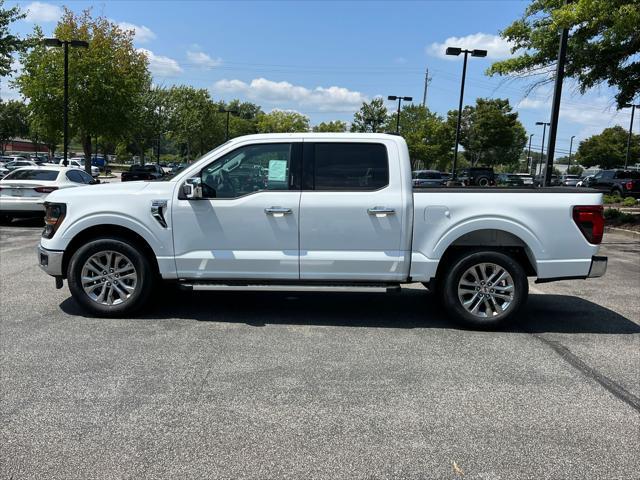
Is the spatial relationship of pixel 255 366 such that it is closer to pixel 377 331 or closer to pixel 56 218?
pixel 377 331

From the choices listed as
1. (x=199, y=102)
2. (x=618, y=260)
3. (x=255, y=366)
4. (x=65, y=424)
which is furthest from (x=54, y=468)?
(x=199, y=102)

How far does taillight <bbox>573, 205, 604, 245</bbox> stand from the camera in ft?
18.1

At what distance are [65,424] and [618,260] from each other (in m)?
10.5

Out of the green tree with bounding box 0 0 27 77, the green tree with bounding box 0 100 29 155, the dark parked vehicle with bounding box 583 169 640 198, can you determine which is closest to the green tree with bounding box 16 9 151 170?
the green tree with bounding box 0 0 27 77

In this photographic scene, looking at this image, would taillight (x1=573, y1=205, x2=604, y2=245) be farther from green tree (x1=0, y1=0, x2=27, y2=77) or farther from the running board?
green tree (x1=0, y1=0, x2=27, y2=77)

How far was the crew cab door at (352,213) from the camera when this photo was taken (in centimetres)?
555

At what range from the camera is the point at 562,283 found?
27.7ft

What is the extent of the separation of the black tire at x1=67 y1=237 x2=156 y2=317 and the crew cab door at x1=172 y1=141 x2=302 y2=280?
392 mm

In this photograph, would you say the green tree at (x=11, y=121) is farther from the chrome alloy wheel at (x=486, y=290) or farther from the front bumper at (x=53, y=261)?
the chrome alloy wheel at (x=486, y=290)

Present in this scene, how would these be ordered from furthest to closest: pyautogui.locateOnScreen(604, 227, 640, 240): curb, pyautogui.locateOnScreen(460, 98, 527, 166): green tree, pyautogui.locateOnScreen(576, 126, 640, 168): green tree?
pyautogui.locateOnScreen(576, 126, 640, 168): green tree, pyautogui.locateOnScreen(460, 98, 527, 166): green tree, pyautogui.locateOnScreen(604, 227, 640, 240): curb

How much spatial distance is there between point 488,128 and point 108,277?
46999 millimetres

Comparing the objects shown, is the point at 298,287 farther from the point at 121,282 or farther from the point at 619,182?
the point at 619,182

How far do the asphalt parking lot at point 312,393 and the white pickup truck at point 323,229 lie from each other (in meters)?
0.49

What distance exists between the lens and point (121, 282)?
5812mm
